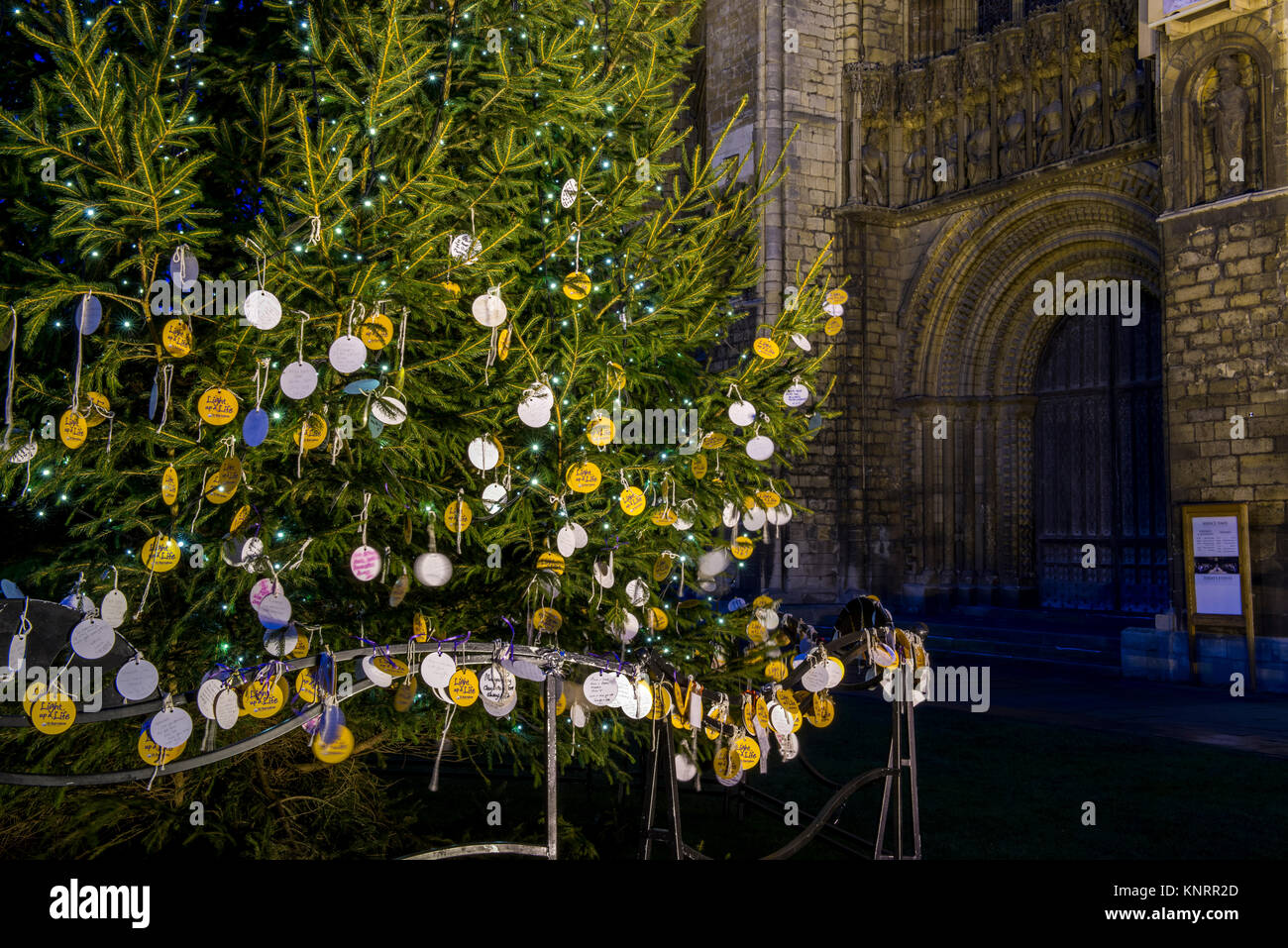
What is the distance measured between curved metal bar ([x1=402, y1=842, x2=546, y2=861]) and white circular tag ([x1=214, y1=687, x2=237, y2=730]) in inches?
22.9

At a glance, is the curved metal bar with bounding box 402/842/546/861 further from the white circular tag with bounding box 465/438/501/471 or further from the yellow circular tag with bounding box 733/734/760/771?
the white circular tag with bounding box 465/438/501/471

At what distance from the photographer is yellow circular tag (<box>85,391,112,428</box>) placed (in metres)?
3.04

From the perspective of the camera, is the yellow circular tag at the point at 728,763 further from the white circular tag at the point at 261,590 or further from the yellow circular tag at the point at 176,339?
the yellow circular tag at the point at 176,339

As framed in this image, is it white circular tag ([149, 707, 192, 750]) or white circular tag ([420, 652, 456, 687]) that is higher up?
white circular tag ([420, 652, 456, 687])

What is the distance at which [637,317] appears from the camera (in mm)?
3969

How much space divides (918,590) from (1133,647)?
4227mm

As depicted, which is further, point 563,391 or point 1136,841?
point 1136,841

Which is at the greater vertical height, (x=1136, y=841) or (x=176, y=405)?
(x=176, y=405)

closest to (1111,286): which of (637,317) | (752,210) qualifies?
(752,210)

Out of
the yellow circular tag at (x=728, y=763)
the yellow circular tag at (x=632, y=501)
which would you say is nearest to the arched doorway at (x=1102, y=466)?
the yellow circular tag at (x=632, y=501)

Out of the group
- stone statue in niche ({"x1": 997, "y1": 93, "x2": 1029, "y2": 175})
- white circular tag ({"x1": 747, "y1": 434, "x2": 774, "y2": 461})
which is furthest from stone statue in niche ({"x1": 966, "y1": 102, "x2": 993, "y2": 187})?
white circular tag ({"x1": 747, "y1": 434, "x2": 774, "y2": 461})

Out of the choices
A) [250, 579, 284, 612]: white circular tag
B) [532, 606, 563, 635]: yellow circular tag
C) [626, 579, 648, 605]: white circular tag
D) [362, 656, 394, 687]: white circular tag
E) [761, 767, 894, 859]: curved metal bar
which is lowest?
[761, 767, 894, 859]: curved metal bar

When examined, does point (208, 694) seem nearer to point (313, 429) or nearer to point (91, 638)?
point (91, 638)

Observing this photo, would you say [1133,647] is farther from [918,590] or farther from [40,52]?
[40,52]
